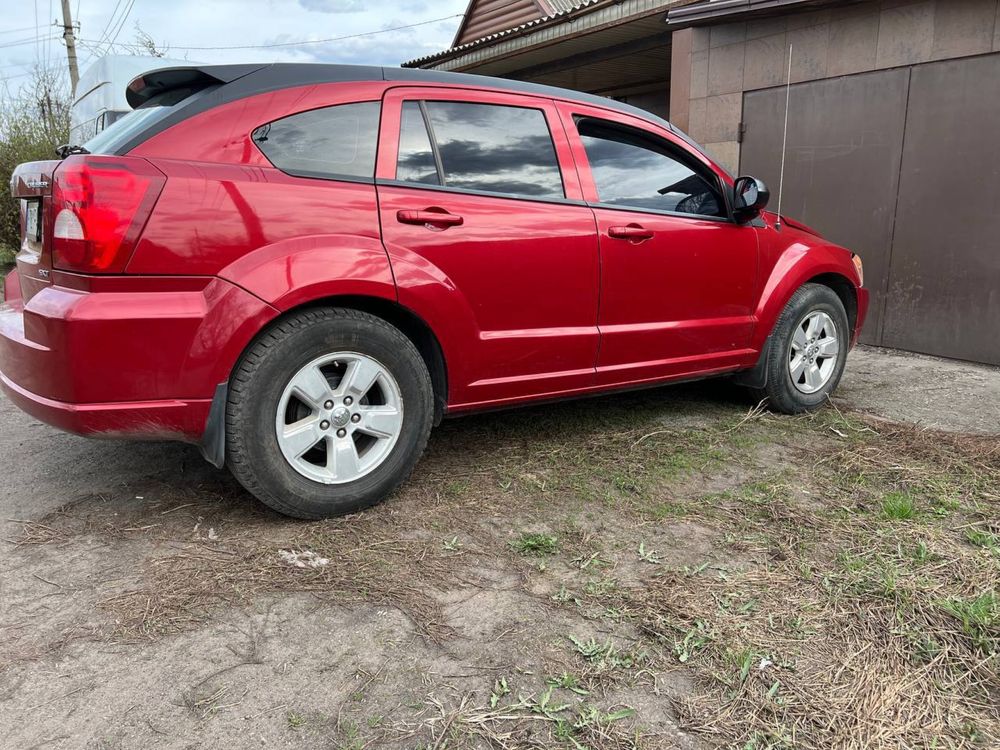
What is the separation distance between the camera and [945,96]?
585cm

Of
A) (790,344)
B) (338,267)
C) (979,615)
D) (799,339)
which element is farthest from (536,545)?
(799,339)

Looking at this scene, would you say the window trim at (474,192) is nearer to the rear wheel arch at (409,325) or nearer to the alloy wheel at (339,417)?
the rear wheel arch at (409,325)

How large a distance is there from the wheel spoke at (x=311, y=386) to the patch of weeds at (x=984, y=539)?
8.02 ft

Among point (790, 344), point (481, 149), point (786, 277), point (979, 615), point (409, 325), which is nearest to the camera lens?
point (979, 615)

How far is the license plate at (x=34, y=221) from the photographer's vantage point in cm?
262

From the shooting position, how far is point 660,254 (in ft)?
12.0

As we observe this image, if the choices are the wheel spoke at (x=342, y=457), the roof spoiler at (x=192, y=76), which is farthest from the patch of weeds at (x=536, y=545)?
the roof spoiler at (x=192, y=76)

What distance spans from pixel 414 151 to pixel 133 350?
4.31 ft

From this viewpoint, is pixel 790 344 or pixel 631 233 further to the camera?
pixel 790 344

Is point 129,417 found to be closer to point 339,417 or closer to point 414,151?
point 339,417

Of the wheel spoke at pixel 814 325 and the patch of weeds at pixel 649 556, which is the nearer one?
the patch of weeds at pixel 649 556

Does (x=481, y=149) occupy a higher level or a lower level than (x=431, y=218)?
higher

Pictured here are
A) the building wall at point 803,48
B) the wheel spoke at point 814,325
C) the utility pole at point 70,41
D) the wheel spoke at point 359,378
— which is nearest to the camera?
the wheel spoke at point 359,378

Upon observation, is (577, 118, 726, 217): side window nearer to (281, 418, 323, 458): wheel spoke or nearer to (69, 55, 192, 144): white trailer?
(281, 418, 323, 458): wheel spoke
